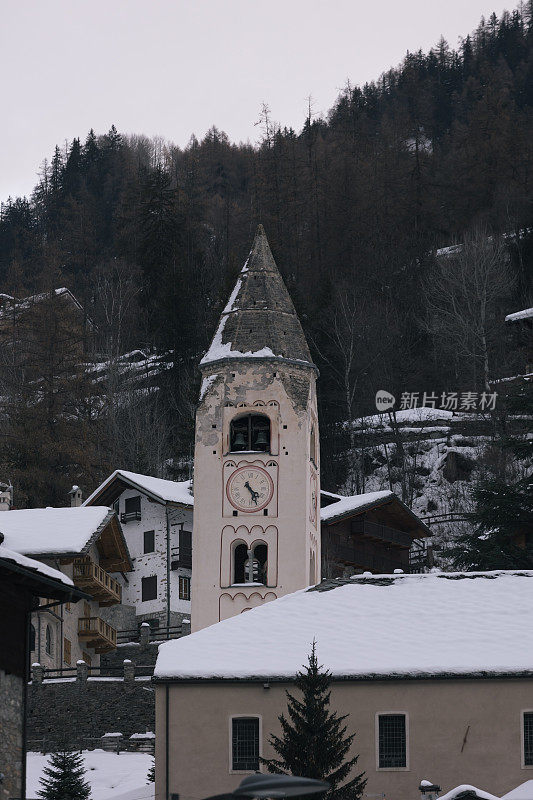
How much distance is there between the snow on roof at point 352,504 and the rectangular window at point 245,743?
3537 centimetres

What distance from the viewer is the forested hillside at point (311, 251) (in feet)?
293

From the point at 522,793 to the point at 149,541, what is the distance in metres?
41.6

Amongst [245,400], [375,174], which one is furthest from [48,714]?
[375,174]

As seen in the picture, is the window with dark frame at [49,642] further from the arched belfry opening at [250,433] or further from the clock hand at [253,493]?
the arched belfry opening at [250,433]

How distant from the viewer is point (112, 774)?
4238 cm

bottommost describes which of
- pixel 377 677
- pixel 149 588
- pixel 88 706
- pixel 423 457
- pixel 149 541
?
pixel 88 706

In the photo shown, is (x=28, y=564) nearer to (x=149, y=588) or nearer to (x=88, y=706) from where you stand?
(x=88, y=706)

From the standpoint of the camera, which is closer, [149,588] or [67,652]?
[67,652]

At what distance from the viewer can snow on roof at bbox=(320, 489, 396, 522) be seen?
239 ft

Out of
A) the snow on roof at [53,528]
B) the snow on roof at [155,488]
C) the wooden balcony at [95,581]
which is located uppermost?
the snow on roof at [155,488]

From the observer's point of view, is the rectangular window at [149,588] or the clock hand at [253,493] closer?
the clock hand at [253,493]

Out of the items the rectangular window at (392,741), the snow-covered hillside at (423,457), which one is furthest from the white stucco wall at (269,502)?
the snow-covered hillside at (423,457)

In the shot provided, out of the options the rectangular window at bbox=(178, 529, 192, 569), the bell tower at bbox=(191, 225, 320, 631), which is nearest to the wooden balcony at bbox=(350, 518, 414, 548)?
the rectangular window at bbox=(178, 529, 192, 569)

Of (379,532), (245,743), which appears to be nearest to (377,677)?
(245,743)
